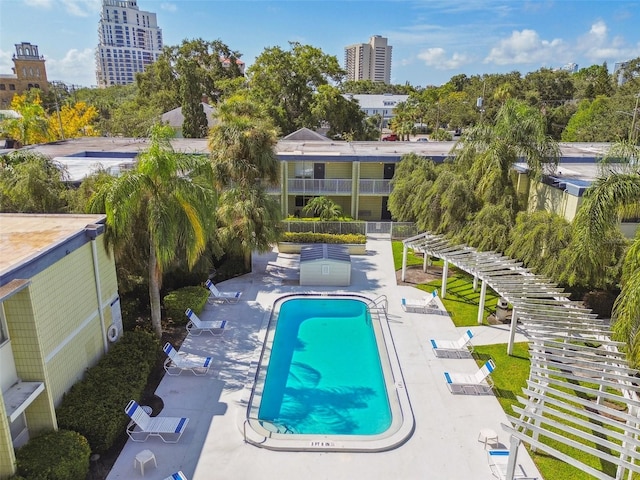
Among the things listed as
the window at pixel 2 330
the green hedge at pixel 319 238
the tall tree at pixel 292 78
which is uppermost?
the tall tree at pixel 292 78

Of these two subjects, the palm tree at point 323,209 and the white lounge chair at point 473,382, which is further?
the palm tree at point 323,209

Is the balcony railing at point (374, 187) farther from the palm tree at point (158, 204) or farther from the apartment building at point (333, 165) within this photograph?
the palm tree at point (158, 204)

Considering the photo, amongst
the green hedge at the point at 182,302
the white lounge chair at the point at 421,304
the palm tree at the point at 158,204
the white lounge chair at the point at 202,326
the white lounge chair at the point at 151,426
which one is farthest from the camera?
the white lounge chair at the point at 421,304

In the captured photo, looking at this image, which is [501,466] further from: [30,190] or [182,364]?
[30,190]

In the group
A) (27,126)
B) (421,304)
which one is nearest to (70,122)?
(27,126)

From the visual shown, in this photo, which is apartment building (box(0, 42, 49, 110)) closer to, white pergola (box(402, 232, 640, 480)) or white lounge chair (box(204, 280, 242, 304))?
white lounge chair (box(204, 280, 242, 304))


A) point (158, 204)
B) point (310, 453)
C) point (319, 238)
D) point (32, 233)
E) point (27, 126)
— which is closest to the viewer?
point (310, 453)

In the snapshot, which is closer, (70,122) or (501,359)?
(501,359)

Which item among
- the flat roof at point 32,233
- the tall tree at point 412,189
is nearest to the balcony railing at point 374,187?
the tall tree at point 412,189

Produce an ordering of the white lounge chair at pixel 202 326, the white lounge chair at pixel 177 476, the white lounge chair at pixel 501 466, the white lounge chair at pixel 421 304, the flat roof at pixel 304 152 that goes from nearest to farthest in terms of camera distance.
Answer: the white lounge chair at pixel 177 476 < the white lounge chair at pixel 501 466 < the white lounge chair at pixel 202 326 < the white lounge chair at pixel 421 304 < the flat roof at pixel 304 152
